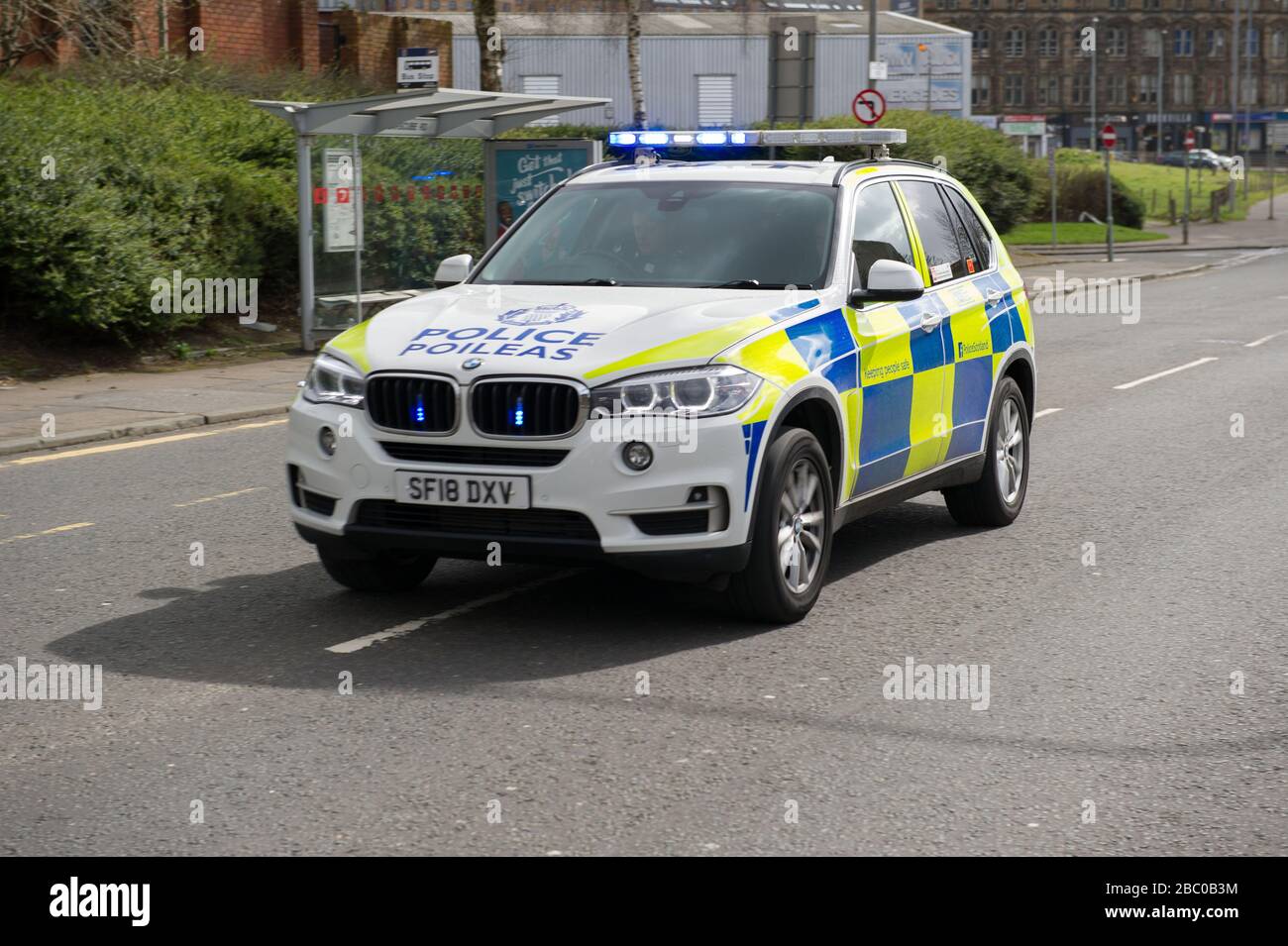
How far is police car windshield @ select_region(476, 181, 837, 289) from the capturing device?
7648mm

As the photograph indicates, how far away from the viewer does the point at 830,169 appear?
8.20 meters

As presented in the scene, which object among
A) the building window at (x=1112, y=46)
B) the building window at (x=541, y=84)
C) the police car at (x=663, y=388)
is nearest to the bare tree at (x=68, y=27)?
the police car at (x=663, y=388)

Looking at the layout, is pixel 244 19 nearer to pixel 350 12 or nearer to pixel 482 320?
pixel 350 12

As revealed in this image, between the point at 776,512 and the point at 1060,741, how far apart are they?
5.26 ft

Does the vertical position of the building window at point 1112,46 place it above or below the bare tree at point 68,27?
above

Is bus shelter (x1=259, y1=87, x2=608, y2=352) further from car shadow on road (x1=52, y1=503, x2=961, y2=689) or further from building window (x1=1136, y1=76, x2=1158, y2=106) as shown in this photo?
building window (x1=1136, y1=76, x2=1158, y2=106)

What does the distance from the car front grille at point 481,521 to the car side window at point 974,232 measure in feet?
11.4

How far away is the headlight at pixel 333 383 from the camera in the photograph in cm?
682

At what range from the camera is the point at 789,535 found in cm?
700

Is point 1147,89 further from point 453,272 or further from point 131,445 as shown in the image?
point 453,272

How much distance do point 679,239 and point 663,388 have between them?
1.52m

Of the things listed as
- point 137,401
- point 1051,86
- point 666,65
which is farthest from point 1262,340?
point 1051,86

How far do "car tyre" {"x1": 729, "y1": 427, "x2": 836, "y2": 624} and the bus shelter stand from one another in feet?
39.5

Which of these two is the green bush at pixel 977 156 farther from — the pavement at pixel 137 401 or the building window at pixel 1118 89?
the building window at pixel 1118 89
